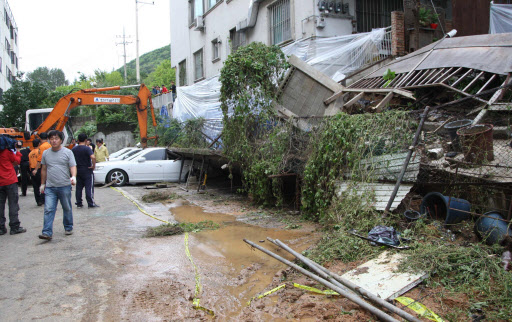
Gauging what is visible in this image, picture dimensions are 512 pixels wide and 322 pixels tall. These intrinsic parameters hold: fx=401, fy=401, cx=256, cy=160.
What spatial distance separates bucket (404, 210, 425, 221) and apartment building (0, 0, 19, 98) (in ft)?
114

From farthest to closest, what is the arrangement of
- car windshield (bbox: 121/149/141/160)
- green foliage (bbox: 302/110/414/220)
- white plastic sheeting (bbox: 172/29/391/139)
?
car windshield (bbox: 121/149/141/160) < white plastic sheeting (bbox: 172/29/391/139) < green foliage (bbox: 302/110/414/220)

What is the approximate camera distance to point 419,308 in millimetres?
3805

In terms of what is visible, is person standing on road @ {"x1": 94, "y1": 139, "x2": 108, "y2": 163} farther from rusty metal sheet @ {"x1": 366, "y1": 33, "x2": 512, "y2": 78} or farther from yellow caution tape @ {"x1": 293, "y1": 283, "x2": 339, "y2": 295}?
yellow caution tape @ {"x1": 293, "y1": 283, "x2": 339, "y2": 295}

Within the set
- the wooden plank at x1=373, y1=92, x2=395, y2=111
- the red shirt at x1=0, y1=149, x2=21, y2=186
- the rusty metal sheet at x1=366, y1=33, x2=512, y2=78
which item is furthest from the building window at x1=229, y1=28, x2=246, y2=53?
the red shirt at x1=0, y1=149, x2=21, y2=186

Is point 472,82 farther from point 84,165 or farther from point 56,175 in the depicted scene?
point 84,165

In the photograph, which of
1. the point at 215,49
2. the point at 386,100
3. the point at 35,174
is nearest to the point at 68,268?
the point at 35,174

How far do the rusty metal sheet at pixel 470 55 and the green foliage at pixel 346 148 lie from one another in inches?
142

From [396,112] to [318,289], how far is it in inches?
142

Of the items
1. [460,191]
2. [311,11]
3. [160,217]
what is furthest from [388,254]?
[311,11]

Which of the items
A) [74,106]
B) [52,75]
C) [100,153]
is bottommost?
[100,153]

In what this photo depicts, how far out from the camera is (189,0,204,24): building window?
21.7m

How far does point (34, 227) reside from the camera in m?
8.00

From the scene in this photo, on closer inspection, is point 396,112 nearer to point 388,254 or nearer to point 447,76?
point 388,254

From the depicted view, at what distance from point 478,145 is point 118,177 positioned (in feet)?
39.1
